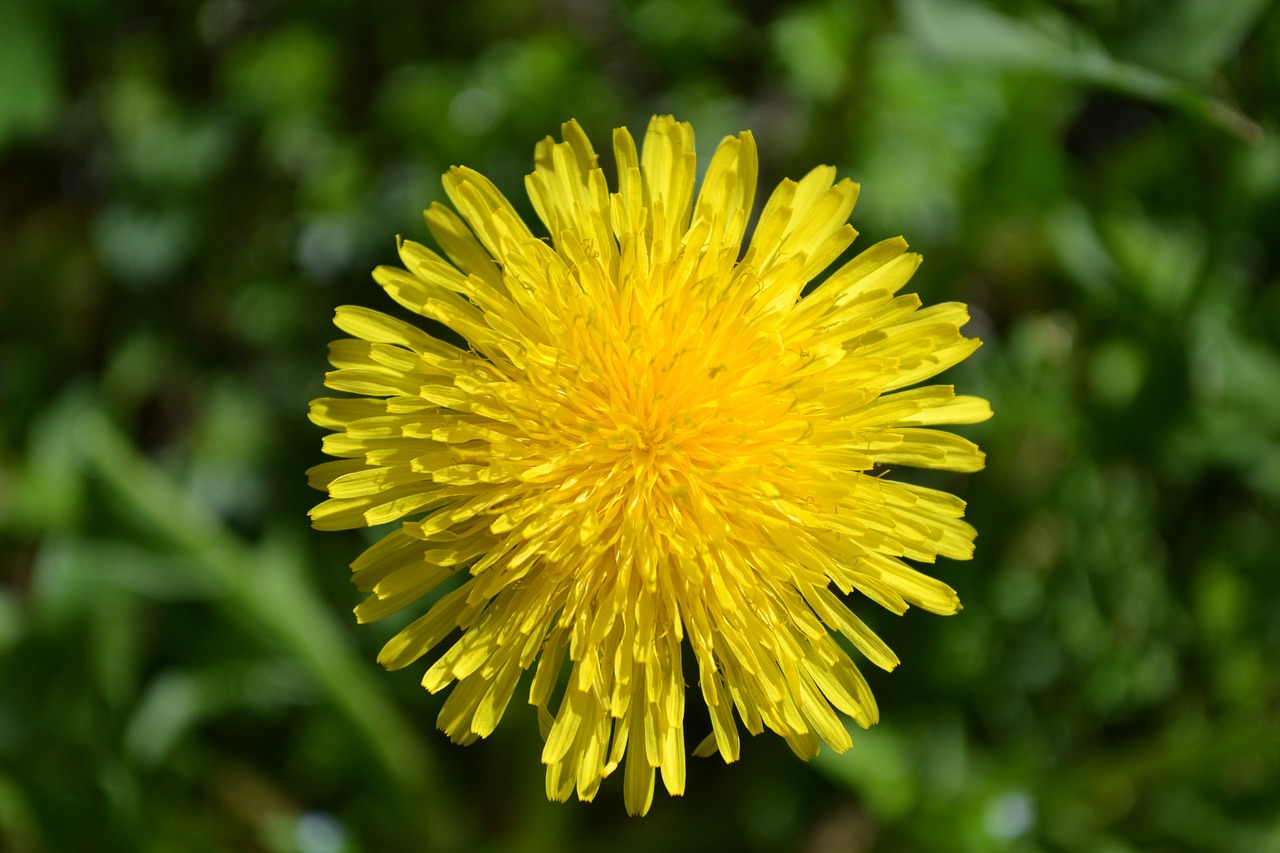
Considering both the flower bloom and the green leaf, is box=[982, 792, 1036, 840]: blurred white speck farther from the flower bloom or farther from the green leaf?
the green leaf

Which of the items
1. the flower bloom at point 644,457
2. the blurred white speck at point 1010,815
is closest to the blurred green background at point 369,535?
the blurred white speck at point 1010,815

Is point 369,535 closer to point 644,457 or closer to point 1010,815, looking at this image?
point 644,457

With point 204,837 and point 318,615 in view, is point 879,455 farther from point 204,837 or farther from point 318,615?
point 204,837

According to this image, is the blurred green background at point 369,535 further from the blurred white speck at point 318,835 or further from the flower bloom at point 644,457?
the flower bloom at point 644,457

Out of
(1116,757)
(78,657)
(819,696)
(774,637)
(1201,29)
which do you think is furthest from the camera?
(78,657)

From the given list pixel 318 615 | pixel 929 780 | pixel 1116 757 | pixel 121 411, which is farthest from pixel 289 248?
pixel 1116 757

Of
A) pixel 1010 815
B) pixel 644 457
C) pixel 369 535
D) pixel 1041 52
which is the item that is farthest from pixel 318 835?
pixel 1041 52

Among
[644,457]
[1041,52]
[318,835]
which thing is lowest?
[318,835]
